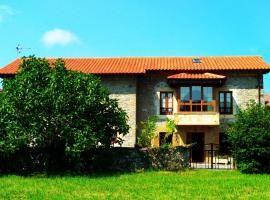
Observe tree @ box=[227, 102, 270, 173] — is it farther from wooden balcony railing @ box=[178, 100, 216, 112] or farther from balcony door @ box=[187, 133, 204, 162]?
balcony door @ box=[187, 133, 204, 162]

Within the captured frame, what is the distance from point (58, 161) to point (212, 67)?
44.3 ft

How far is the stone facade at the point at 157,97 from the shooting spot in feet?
90.8

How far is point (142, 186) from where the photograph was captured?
1537 cm

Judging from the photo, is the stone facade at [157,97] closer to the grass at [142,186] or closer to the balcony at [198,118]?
the balcony at [198,118]

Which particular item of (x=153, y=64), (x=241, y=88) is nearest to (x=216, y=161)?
(x=241, y=88)

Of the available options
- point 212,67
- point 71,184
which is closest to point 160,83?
point 212,67

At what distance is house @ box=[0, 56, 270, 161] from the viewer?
2723 centimetres

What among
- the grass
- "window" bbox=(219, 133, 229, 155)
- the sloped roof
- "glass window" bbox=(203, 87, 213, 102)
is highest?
the sloped roof

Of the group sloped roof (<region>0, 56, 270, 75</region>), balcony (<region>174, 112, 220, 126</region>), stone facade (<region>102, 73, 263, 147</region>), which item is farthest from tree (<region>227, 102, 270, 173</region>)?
sloped roof (<region>0, 56, 270, 75</region>)

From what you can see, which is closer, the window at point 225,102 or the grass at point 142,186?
the grass at point 142,186

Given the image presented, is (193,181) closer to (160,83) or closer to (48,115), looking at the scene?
(48,115)

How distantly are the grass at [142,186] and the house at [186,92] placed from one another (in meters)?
8.37

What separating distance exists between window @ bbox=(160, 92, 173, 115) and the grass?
9243 mm

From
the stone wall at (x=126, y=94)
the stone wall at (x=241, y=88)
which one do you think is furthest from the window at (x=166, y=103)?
the stone wall at (x=241, y=88)
